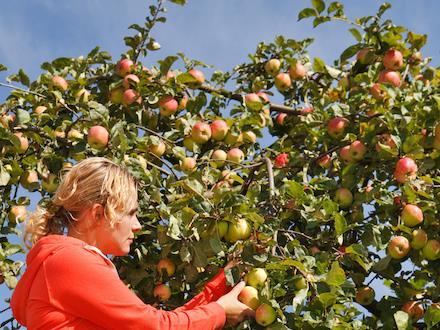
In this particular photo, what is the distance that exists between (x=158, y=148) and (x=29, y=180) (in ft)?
2.11

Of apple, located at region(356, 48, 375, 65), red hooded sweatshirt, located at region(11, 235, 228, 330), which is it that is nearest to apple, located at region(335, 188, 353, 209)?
apple, located at region(356, 48, 375, 65)

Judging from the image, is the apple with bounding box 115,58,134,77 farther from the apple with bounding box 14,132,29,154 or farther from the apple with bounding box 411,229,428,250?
the apple with bounding box 411,229,428,250

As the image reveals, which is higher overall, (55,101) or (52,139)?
(55,101)

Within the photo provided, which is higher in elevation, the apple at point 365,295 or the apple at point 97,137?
the apple at point 97,137

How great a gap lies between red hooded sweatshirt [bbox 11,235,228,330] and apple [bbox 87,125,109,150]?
51.0 inches

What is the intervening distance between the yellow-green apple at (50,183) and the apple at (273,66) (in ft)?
4.99

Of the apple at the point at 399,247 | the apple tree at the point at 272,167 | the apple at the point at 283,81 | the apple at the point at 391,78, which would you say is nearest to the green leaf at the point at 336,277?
the apple tree at the point at 272,167

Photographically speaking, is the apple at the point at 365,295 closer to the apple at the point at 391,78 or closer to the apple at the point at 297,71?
the apple at the point at 391,78

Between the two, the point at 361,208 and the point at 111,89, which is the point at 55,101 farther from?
the point at 361,208

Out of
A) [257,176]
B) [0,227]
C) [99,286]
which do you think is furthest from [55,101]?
[99,286]

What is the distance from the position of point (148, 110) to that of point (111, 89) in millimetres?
230

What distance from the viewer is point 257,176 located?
3.72 metres

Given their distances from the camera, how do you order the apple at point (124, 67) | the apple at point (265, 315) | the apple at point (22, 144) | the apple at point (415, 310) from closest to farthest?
1. the apple at point (265, 315)
2. the apple at point (415, 310)
3. the apple at point (22, 144)
4. the apple at point (124, 67)

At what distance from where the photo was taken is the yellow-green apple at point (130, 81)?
412cm
